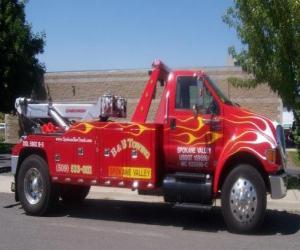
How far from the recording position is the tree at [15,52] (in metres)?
32.0

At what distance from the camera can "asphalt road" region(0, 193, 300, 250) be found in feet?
28.2

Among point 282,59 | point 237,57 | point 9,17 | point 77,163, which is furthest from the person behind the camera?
point 9,17

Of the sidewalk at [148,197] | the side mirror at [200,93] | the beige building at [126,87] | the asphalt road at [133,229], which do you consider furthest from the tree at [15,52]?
the side mirror at [200,93]

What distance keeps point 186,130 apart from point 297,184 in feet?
18.9

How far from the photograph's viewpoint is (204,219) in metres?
10.9

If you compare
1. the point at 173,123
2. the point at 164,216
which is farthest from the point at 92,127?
the point at 164,216

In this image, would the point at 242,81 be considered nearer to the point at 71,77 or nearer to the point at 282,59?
the point at 282,59

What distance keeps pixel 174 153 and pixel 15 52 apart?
2375 centimetres

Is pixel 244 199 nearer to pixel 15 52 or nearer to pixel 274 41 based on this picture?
pixel 274 41

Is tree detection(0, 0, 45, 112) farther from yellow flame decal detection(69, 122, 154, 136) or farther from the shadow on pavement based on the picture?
yellow flame decal detection(69, 122, 154, 136)

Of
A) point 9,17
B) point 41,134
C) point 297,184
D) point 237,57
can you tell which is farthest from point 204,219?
point 9,17

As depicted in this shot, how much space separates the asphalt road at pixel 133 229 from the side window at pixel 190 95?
204 centimetres

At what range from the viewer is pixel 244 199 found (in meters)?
9.40

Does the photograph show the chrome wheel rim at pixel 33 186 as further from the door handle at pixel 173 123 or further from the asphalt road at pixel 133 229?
the door handle at pixel 173 123
